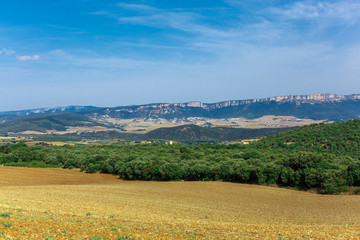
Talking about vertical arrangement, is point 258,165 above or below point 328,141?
below

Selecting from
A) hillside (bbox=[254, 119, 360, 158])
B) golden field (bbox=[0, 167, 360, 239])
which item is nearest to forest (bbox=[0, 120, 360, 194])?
hillside (bbox=[254, 119, 360, 158])

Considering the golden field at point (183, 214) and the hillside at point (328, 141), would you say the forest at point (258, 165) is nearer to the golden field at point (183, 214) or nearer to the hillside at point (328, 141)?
the hillside at point (328, 141)

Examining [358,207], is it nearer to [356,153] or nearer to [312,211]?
[312,211]

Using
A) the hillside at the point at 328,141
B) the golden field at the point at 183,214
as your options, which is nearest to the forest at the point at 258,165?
the hillside at the point at 328,141

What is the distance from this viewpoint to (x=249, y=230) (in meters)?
20.0

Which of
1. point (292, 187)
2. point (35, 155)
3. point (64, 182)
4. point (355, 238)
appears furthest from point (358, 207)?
point (35, 155)

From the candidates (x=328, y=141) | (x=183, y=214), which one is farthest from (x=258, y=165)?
(x=328, y=141)

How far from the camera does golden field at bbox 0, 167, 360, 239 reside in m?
17.7

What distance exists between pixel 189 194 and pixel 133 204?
48.5 feet

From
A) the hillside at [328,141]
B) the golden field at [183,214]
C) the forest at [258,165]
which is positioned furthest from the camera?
the hillside at [328,141]

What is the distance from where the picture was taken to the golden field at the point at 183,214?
17734 mm

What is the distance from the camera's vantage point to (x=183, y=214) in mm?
29141

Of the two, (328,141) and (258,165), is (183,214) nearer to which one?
(258,165)

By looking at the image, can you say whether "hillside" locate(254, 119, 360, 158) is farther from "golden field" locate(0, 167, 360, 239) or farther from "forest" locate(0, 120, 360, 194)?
"golden field" locate(0, 167, 360, 239)
